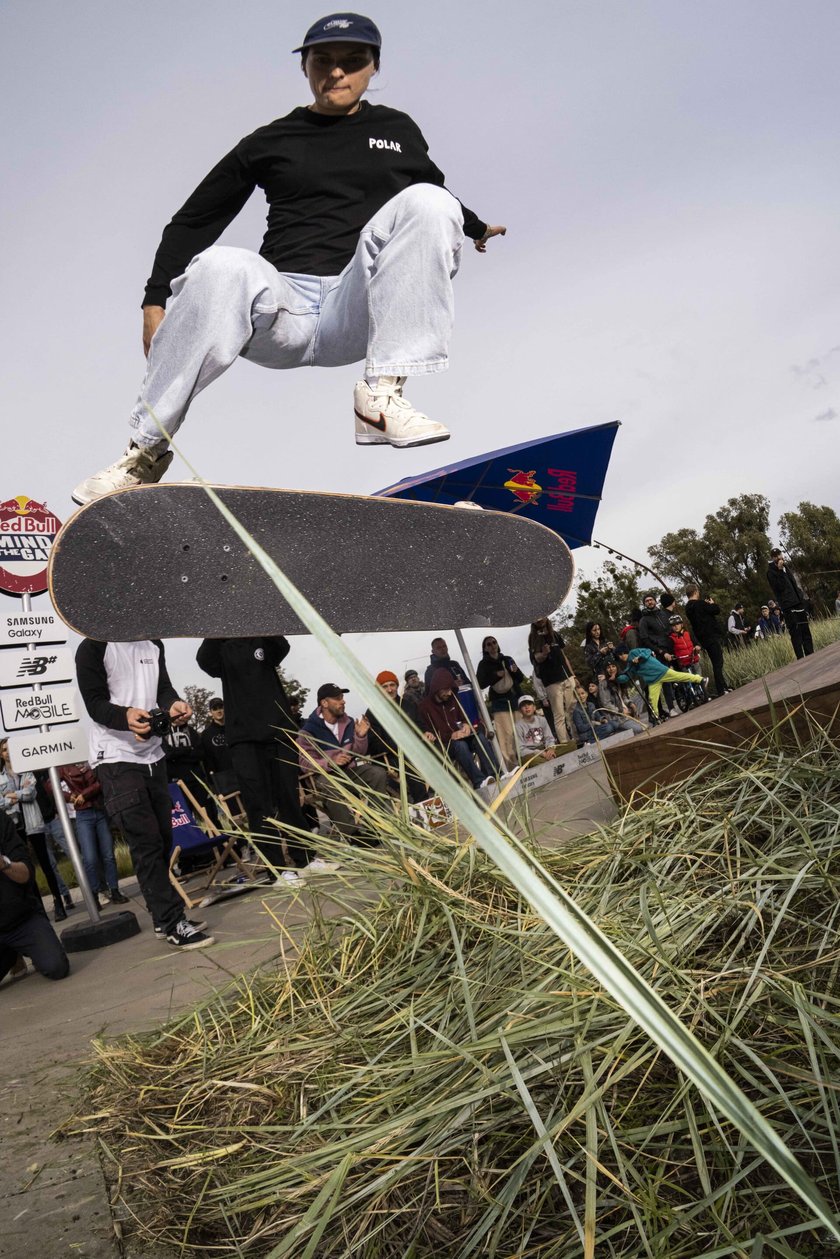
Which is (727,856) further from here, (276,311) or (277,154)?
(277,154)

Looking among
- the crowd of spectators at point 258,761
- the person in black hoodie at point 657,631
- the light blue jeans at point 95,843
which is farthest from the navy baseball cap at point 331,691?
the person in black hoodie at point 657,631

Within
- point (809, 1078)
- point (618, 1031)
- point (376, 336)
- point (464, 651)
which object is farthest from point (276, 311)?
point (809, 1078)

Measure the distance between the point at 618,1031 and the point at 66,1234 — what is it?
919 mm

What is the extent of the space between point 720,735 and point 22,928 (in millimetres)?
3923

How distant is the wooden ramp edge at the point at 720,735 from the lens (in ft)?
6.30

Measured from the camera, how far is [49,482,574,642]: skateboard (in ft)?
5.47

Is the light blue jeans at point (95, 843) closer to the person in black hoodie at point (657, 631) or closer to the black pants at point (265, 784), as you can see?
the black pants at point (265, 784)

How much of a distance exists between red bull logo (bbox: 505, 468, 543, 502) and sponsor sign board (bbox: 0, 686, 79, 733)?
4191 mm

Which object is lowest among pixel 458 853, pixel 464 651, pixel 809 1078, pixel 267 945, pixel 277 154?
pixel 267 945

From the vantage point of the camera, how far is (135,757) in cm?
416

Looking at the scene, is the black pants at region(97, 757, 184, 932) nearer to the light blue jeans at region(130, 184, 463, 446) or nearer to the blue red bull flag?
the blue red bull flag

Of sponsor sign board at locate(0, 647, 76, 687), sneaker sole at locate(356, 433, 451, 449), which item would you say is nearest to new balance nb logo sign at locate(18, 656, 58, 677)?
sponsor sign board at locate(0, 647, 76, 687)

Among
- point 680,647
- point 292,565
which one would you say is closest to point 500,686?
point 680,647

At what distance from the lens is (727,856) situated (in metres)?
1.55
